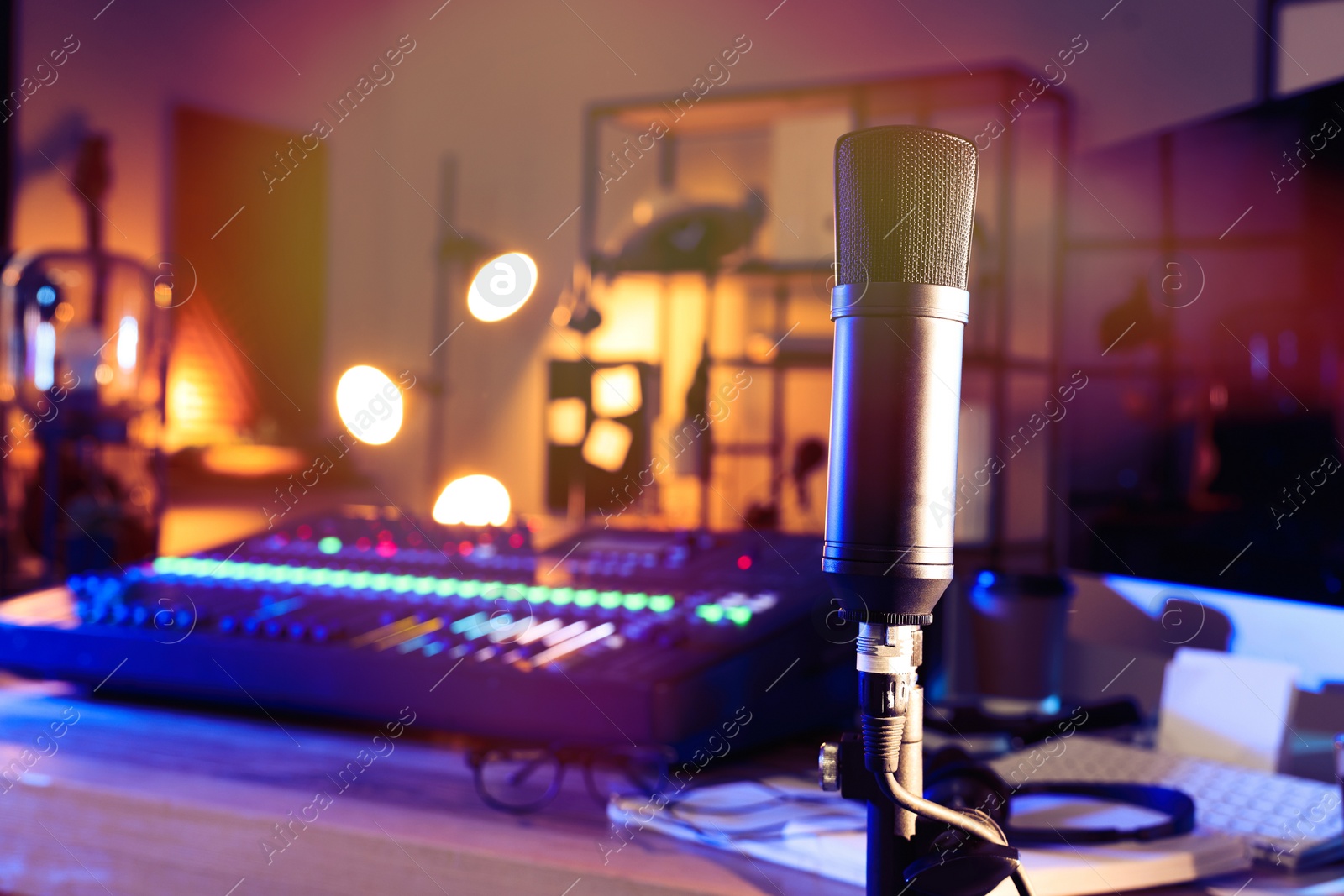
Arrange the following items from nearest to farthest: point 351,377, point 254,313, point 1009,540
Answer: point 351,377 < point 1009,540 < point 254,313

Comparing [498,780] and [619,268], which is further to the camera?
[619,268]

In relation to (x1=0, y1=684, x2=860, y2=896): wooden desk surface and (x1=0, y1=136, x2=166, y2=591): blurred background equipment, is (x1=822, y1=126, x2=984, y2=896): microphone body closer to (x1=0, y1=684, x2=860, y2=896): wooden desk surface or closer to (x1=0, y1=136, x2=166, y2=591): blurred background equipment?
(x1=0, y1=684, x2=860, y2=896): wooden desk surface

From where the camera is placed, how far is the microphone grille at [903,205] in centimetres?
38

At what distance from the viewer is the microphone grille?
376 mm

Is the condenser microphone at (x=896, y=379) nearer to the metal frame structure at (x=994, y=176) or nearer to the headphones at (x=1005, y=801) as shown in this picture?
the headphones at (x=1005, y=801)

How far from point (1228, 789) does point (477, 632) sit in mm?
492

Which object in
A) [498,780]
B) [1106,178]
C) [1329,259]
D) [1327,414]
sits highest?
[1106,178]

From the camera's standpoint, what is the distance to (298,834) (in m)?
0.58

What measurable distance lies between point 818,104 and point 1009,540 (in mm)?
1368

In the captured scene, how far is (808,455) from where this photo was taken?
103 inches

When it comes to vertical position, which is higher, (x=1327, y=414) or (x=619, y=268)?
(x=619, y=268)

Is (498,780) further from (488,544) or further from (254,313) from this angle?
(254,313)

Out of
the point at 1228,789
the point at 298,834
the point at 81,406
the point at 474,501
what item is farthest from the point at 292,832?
the point at 474,501

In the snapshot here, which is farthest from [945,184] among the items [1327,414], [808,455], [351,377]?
[808,455]
